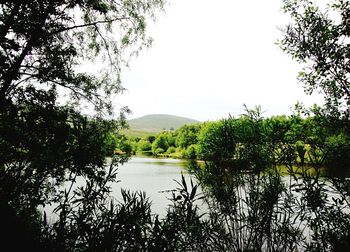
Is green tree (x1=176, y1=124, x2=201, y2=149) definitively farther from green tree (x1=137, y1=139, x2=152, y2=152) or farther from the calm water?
the calm water

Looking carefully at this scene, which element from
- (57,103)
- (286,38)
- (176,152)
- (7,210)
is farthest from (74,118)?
(176,152)

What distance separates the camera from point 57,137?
4609mm

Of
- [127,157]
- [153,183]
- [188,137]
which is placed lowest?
[153,183]

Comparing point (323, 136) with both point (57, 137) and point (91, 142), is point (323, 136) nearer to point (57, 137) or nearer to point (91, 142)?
point (91, 142)

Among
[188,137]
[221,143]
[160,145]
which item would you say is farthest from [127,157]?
[160,145]

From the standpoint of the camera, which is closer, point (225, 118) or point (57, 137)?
point (57, 137)

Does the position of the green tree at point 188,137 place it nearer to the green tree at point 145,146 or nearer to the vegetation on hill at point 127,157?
the green tree at point 145,146

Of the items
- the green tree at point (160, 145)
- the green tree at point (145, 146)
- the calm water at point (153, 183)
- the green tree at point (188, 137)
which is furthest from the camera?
the green tree at point (145, 146)

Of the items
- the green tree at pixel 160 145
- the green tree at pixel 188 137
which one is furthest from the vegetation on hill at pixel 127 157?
the green tree at pixel 160 145

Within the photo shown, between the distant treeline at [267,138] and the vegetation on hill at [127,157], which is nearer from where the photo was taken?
the vegetation on hill at [127,157]

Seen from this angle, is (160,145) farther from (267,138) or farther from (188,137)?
(267,138)

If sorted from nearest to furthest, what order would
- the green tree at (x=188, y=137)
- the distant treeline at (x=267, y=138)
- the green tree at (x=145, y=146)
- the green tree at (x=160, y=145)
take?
1. the distant treeline at (x=267, y=138)
2. the green tree at (x=188, y=137)
3. the green tree at (x=160, y=145)
4. the green tree at (x=145, y=146)

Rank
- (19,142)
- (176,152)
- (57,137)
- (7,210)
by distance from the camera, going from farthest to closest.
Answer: (176,152)
(57,137)
(19,142)
(7,210)

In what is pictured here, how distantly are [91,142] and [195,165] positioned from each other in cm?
246
